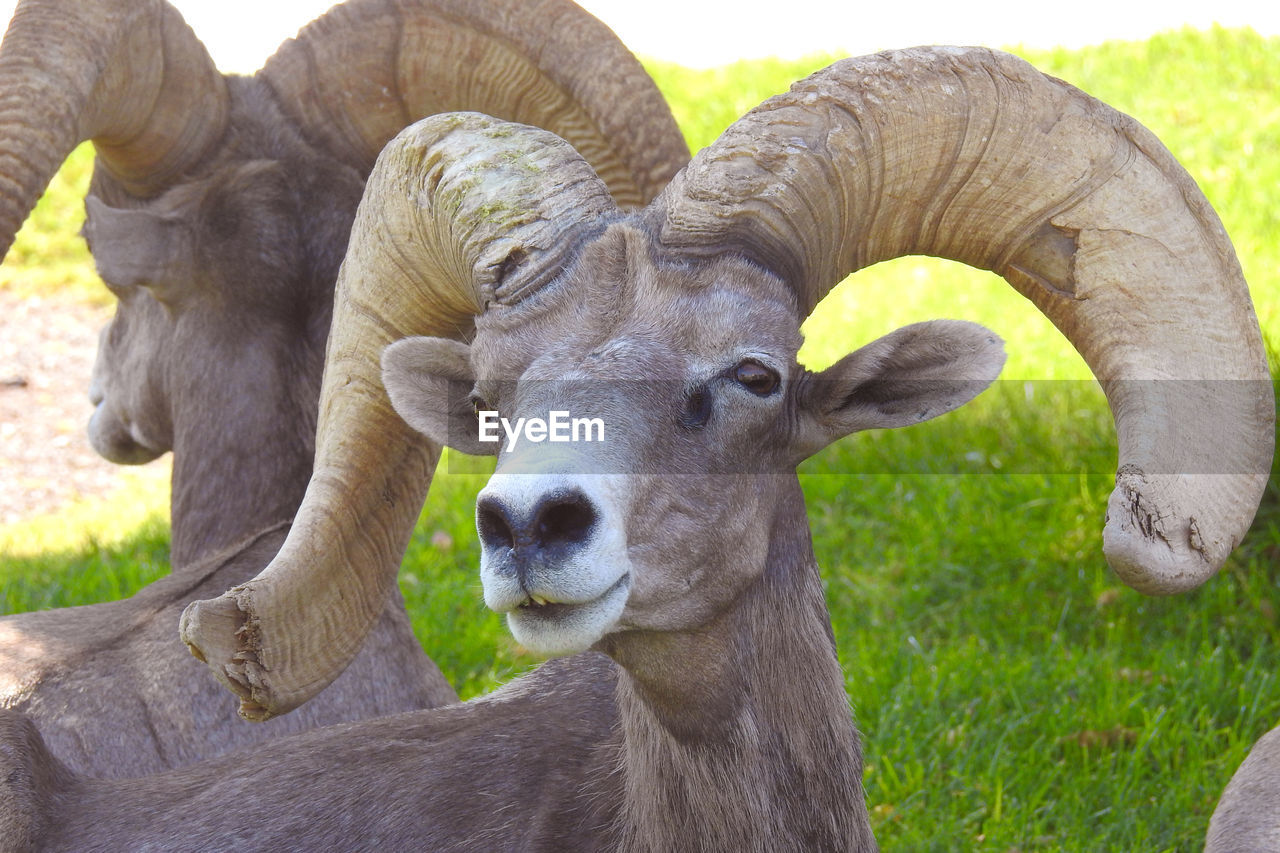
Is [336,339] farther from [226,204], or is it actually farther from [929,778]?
[929,778]

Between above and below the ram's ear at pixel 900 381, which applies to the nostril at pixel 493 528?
below

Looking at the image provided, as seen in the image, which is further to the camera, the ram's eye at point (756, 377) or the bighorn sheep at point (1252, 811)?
the bighorn sheep at point (1252, 811)

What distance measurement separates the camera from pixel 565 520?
9.10 feet

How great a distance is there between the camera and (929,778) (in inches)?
198

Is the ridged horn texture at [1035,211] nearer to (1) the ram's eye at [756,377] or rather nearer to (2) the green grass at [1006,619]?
(1) the ram's eye at [756,377]

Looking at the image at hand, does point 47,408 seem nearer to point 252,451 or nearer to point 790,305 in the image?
point 252,451

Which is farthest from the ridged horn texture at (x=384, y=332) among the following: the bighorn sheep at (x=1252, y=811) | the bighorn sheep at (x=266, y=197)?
the bighorn sheep at (x=1252, y=811)

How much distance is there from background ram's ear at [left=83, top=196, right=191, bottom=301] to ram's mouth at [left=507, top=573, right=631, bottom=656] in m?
2.73

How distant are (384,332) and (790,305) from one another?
44.1 inches

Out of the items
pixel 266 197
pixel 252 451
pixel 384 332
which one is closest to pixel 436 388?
pixel 384 332

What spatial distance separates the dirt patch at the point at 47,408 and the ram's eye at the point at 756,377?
7383mm

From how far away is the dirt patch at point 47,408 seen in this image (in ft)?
32.1

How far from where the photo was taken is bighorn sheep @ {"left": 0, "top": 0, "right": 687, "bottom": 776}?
482 centimetres

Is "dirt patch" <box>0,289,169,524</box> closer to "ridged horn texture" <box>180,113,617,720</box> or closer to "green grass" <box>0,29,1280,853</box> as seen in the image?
"green grass" <box>0,29,1280,853</box>
